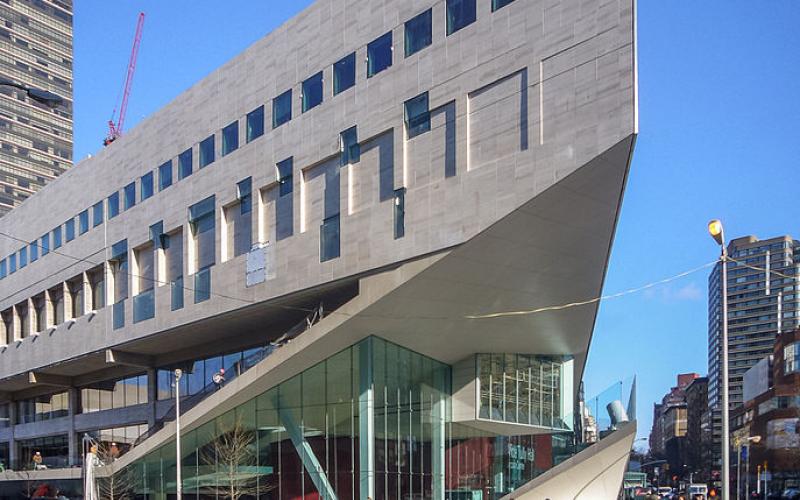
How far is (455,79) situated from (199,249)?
53.0 feet

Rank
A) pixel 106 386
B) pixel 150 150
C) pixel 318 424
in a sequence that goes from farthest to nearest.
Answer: pixel 106 386 → pixel 150 150 → pixel 318 424

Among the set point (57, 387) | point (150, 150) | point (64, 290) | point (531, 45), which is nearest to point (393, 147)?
point (531, 45)

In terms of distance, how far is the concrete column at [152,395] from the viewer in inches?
1905

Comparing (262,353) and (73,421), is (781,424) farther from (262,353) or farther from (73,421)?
(262,353)

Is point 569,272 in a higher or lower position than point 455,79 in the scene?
lower

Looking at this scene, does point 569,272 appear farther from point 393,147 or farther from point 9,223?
point 9,223

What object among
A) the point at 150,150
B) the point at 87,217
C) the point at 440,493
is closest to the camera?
the point at 440,493

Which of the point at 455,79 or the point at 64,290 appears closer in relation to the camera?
the point at 455,79

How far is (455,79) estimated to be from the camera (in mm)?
28656

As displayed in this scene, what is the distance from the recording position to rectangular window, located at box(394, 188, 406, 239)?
29.9 meters

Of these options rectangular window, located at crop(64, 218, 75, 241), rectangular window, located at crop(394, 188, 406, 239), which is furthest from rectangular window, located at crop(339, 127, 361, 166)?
rectangular window, located at crop(64, 218, 75, 241)

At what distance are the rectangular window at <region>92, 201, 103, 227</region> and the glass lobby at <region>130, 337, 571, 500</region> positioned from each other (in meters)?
14.8

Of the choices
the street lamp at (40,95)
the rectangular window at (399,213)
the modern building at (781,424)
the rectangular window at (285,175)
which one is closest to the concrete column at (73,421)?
the rectangular window at (285,175)

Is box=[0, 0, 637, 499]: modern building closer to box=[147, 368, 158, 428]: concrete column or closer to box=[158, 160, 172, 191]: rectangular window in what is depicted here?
box=[158, 160, 172, 191]: rectangular window
